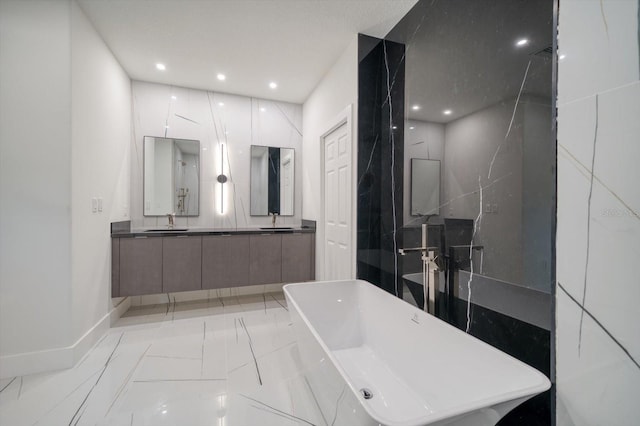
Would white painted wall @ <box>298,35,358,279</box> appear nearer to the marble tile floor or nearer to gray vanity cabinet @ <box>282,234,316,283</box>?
gray vanity cabinet @ <box>282,234,316,283</box>

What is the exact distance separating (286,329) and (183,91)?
10.4ft

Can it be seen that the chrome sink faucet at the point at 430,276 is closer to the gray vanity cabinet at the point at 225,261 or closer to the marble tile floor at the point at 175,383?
the marble tile floor at the point at 175,383

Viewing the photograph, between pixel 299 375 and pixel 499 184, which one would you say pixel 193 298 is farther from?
pixel 499 184

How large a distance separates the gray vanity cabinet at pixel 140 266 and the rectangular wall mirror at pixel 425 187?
263cm

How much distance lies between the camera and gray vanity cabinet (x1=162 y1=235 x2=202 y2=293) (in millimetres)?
2896

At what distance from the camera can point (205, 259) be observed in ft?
9.95

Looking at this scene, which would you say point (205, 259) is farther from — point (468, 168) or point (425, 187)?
point (468, 168)

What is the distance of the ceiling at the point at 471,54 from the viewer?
1218 millimetres

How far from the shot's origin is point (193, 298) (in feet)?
11.2

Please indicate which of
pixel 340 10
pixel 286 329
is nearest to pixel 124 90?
pixel 340 10

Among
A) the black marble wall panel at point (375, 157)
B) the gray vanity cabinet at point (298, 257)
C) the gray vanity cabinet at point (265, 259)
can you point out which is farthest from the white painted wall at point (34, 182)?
the black marble wall panel at point (375, 157)

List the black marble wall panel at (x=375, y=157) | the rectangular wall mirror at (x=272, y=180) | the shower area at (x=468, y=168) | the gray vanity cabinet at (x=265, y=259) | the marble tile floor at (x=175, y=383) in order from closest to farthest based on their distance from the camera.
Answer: the shower area at (x=468, y=168) → the marble tile floor at (x=175, y=383) → the black marble wall panel at (x=375, y=157) → the gray vanity cabinet at (x=265, y=259) → the rectangular wall mirror at (x=272, y=180)

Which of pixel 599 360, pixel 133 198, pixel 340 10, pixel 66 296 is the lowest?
pixel 66 296

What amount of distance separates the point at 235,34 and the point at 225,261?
2.31 meters
